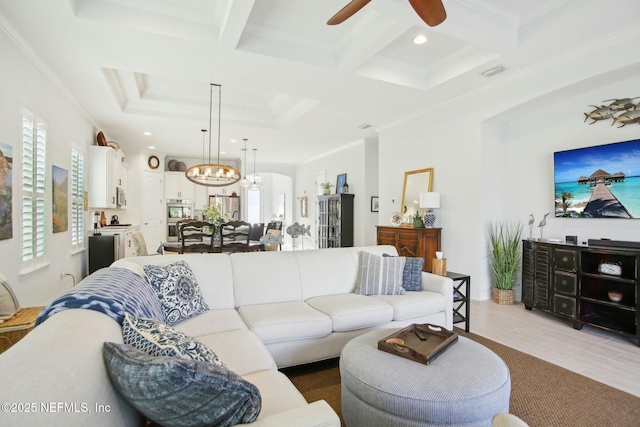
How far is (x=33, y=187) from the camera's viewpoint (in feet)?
11.2

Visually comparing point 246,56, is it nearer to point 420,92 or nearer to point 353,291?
point 420,92

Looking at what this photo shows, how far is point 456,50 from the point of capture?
146 inches

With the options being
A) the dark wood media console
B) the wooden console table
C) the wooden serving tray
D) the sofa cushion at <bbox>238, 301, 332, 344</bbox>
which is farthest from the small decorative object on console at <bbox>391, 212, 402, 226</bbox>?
the wooden serving tray

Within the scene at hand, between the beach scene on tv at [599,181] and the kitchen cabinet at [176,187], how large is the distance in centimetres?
876

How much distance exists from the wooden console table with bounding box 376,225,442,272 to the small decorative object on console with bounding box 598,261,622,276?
6.45 feet

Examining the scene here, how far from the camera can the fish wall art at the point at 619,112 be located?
11.2ft

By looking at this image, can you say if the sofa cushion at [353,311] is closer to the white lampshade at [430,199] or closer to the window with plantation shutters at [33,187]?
the white lampshade at [430,199]

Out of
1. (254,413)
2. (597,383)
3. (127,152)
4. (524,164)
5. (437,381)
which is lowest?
(597,383)

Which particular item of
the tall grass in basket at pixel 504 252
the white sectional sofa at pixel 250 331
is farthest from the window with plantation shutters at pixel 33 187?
the tall grass in basket at pixel 504 252

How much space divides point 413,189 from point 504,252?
175 centimetres

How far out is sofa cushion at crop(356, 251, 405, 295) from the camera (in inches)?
120

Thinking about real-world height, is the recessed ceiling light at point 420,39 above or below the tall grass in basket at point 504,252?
above

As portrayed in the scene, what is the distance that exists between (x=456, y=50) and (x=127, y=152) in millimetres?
8136

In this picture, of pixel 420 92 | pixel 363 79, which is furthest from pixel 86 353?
pixel 420 92
